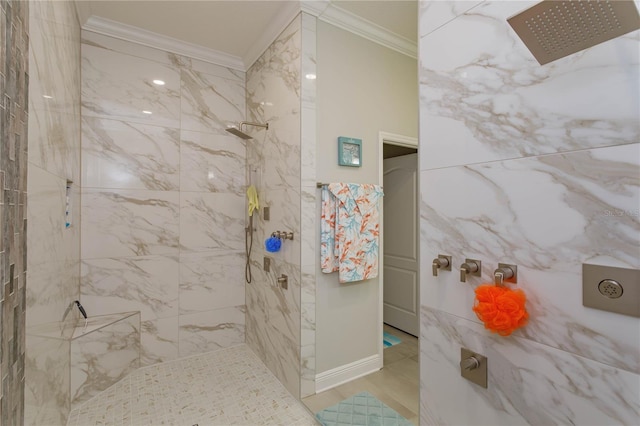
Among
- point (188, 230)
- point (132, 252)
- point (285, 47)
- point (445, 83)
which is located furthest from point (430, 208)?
point (132, 252)

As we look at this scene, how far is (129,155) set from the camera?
260 cm

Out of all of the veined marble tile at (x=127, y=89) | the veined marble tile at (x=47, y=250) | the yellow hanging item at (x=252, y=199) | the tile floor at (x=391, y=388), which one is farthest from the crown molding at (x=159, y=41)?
the tile floor at (x=391, y=388)

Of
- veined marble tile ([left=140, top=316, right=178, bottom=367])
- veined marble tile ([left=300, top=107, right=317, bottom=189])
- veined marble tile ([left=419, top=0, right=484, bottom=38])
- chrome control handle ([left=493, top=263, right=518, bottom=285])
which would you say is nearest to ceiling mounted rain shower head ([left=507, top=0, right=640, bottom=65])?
veined marble tile ([left=419, top=0, right=484, bottom=38])

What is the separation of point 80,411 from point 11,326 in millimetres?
1665

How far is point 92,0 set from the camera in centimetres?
223

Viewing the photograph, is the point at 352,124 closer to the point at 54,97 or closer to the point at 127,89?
the point at 54,97

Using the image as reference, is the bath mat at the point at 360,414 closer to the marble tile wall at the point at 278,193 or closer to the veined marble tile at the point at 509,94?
the marble tile wall at the point at 278,193

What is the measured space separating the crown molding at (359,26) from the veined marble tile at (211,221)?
1767 millimetres

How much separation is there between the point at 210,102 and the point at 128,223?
1.35 meters

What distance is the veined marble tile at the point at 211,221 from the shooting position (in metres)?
2.84

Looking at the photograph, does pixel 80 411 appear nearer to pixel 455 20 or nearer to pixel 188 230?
pixel 188 230

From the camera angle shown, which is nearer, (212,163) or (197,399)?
(197,399)

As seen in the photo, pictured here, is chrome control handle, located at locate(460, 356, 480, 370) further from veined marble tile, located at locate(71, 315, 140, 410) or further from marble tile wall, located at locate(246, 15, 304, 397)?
veined marble tile, located at locate(71, 315, 140, 410)

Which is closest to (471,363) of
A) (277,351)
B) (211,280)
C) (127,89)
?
(277,351)
